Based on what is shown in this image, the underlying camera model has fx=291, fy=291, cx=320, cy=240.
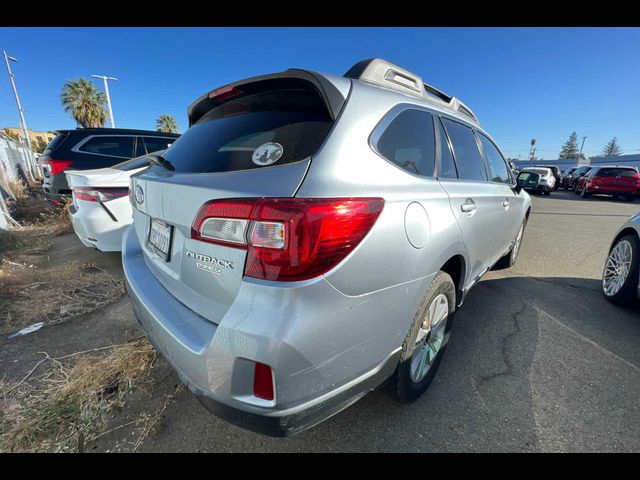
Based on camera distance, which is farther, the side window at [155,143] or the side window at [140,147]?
the side window at [155,143]

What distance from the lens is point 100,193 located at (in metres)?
3.30

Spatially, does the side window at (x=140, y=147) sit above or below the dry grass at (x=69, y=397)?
above

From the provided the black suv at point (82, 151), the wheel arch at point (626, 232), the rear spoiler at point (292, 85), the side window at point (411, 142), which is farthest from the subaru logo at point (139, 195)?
the black suv at point (82, 151)

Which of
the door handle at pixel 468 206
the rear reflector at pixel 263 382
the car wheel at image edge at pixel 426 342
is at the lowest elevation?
the car wheel at image edge at pixel 426 342

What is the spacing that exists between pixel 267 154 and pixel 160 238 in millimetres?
792

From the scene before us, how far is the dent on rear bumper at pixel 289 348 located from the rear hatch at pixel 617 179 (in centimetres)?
1867

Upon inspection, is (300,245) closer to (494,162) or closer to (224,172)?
(224,172)

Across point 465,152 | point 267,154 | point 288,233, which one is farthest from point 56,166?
point 465,152

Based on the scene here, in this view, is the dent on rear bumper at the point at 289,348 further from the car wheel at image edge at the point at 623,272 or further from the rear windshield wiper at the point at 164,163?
the car wheel at image edge at the point at 623,272

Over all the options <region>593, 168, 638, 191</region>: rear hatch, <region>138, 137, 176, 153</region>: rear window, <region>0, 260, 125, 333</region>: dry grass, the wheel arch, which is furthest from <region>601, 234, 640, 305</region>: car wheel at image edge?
<region>593, 168, 638, 191</region>: rear hatch

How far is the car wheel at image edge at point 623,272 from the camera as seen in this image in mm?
2918

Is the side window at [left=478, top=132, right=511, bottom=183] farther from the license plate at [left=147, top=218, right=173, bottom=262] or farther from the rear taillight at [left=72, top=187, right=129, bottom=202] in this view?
the rear taillight at [left=72, top=187, right=129, bottom=202]

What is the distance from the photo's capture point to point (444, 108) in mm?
2242

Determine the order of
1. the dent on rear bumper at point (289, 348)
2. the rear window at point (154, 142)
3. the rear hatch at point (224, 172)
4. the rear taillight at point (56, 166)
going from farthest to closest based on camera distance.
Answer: the rear window at point (154, 142) < the rear taillight at point (56, 166) < the rear hatch at point (224, 172) < the dent on rear bumper at point (289, 348)
